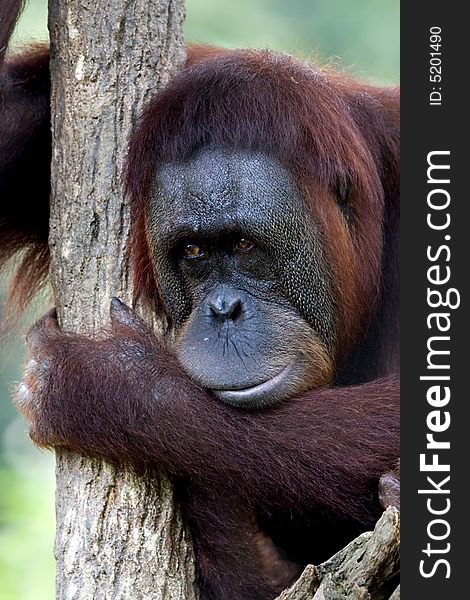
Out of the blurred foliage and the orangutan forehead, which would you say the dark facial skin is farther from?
the blurred foliage

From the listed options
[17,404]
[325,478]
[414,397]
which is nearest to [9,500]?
[17,404]

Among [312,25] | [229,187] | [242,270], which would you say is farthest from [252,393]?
[312,25]

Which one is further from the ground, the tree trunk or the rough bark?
the tree trunk

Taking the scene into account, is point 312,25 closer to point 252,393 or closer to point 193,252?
point 193,252

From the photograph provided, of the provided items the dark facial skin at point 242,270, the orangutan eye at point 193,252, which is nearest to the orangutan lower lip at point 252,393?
the dark facial skin at point 242,270

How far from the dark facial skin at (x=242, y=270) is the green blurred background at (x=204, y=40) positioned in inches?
106

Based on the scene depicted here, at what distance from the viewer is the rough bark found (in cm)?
248

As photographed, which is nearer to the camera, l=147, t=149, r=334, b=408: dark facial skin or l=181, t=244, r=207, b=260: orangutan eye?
l=147, t=149, r=334, b=408: dark facial skin

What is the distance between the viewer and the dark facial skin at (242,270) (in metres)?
3.16

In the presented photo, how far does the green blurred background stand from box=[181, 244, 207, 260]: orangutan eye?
2724 mm

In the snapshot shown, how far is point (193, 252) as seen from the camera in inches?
130

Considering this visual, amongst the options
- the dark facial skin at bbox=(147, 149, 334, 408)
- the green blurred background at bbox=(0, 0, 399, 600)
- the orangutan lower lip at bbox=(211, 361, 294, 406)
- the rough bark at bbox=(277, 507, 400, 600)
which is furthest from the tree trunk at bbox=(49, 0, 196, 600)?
the green blurred background at bbox=(0, 0, 399, 600)

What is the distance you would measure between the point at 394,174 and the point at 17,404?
156cm

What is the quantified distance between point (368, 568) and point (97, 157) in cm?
154
